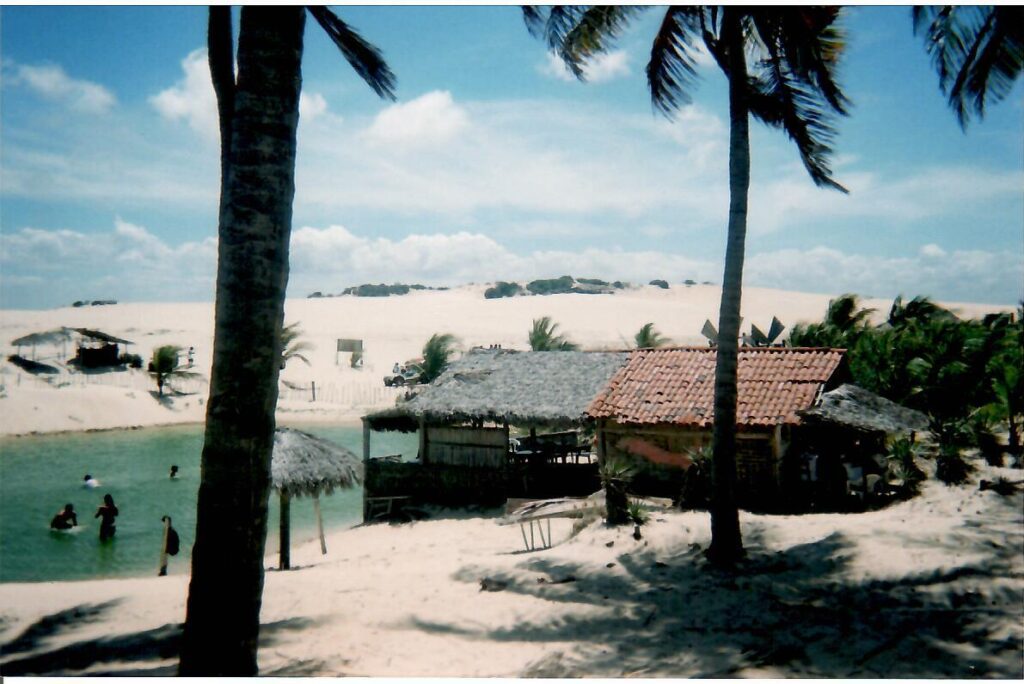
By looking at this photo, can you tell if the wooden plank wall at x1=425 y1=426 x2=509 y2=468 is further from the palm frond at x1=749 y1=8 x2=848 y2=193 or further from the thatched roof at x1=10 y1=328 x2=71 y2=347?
the thatched roof at x1=10 y1=328 x2=71 y2=347

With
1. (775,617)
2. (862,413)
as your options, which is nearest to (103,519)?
(775,617)

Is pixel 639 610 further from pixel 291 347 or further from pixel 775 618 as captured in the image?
pixel 291 347

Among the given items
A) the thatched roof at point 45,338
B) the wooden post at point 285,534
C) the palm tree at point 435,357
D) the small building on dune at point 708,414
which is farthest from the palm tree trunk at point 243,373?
the thatched roof at point 45,338

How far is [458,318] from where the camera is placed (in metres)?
65.4

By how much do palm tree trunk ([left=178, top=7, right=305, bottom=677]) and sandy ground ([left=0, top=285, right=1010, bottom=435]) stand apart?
1155 inches

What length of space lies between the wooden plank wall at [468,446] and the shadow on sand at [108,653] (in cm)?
868

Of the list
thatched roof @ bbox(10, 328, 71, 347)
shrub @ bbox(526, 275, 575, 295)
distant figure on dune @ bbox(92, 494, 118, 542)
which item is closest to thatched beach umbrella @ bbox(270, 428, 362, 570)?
distant figure on dune @ bbox(92, 494, 118, 542)

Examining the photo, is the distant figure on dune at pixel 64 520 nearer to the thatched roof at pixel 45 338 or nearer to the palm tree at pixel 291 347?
the palm tree at pixel 291 347

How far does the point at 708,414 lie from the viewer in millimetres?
13172

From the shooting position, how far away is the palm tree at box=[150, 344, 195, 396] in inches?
1336

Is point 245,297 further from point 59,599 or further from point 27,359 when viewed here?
point 27,359

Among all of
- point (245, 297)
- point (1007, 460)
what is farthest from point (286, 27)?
point (1007, 460)

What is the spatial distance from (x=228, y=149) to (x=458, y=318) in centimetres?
6084

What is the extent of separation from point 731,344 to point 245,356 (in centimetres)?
606
